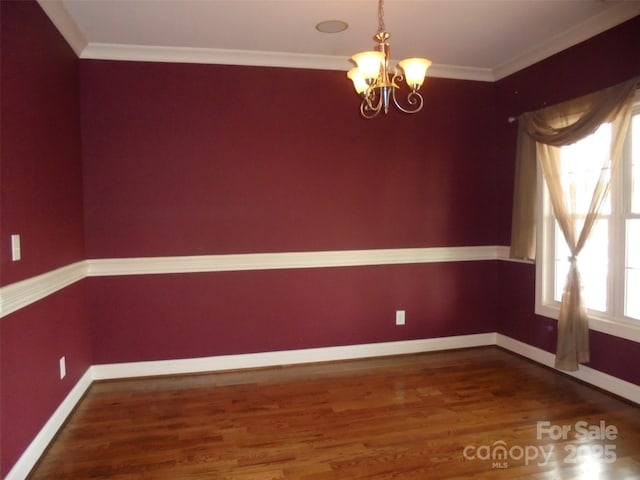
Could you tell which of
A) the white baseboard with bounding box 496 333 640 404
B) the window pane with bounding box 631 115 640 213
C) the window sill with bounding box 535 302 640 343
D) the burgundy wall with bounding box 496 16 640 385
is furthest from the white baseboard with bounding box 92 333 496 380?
the window pane with bounding box 631 115 640 213

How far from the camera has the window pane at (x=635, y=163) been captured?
2.94 m

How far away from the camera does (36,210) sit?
249 centimetres

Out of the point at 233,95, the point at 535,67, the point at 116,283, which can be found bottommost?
the point at 116,283

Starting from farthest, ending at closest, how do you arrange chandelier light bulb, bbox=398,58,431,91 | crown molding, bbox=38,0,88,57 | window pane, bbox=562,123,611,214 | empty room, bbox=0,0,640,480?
1. window pane, bbox=562,123,611,214
2. crown molding, bbox=38,0,88,57
3. empty room, bbox=0,0,640,480
4. chandelier light bulb, bbox=398,58,431,91

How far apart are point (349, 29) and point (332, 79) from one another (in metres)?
0.69

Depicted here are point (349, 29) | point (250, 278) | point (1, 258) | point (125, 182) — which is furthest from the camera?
point (250, 278)

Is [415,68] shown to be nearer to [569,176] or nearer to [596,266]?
[569,176]

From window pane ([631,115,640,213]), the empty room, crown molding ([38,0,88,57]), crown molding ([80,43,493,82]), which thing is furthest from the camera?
crown molding ([80,43,493,82])

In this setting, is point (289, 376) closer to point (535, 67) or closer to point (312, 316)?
point (312, 316)

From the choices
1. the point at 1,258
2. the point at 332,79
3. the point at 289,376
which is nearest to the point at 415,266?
the point at 289,376

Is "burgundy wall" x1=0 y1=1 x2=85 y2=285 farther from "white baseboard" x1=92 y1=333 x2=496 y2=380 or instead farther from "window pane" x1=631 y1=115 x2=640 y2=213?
"window pane" x1=631 y1=115 x2=640 y2=213

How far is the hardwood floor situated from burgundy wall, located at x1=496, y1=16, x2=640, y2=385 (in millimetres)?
299

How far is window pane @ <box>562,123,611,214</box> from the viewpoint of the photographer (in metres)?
3.17

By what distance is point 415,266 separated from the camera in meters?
4.13
